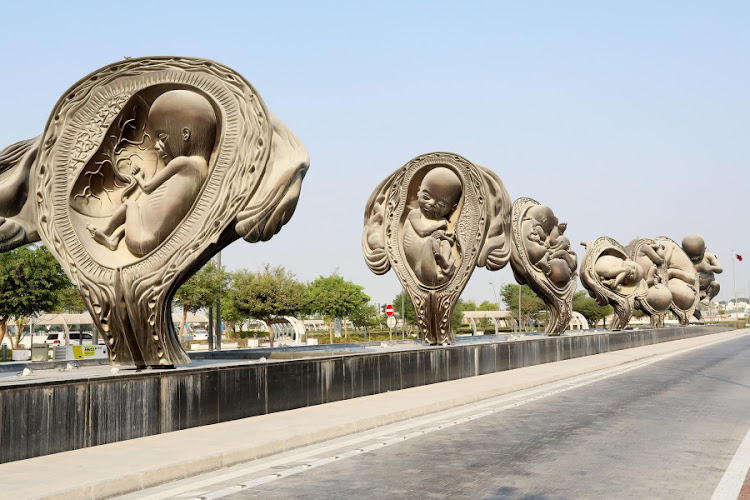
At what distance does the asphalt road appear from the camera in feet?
25.5

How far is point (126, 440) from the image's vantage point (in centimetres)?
1040

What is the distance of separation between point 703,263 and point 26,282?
131 ft

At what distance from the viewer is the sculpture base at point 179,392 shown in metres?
9.27

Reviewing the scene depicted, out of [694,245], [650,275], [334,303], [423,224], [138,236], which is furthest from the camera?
[334,303]

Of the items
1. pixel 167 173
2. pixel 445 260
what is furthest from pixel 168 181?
pixel 445 260

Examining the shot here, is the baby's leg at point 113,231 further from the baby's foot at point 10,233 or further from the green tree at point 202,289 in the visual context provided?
the green tree at point 202,289

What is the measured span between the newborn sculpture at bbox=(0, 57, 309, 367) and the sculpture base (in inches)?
49.3

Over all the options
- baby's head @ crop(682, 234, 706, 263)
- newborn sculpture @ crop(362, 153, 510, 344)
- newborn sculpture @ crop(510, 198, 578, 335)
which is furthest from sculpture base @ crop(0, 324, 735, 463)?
baby's head @ crop(682, 234, 706, 263)

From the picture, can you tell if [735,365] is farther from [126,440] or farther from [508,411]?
[126,440]

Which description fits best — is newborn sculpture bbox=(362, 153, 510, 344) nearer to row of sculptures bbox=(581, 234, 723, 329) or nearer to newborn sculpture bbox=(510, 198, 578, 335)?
newborn sculpture bbox=(510, 198, 578, 335)

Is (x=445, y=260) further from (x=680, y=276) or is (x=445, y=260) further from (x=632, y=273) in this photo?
(x=680, y=276)

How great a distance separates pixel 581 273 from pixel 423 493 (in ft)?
113

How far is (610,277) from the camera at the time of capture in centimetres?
4016

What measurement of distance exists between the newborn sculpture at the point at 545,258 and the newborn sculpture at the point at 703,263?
23.2 meters
